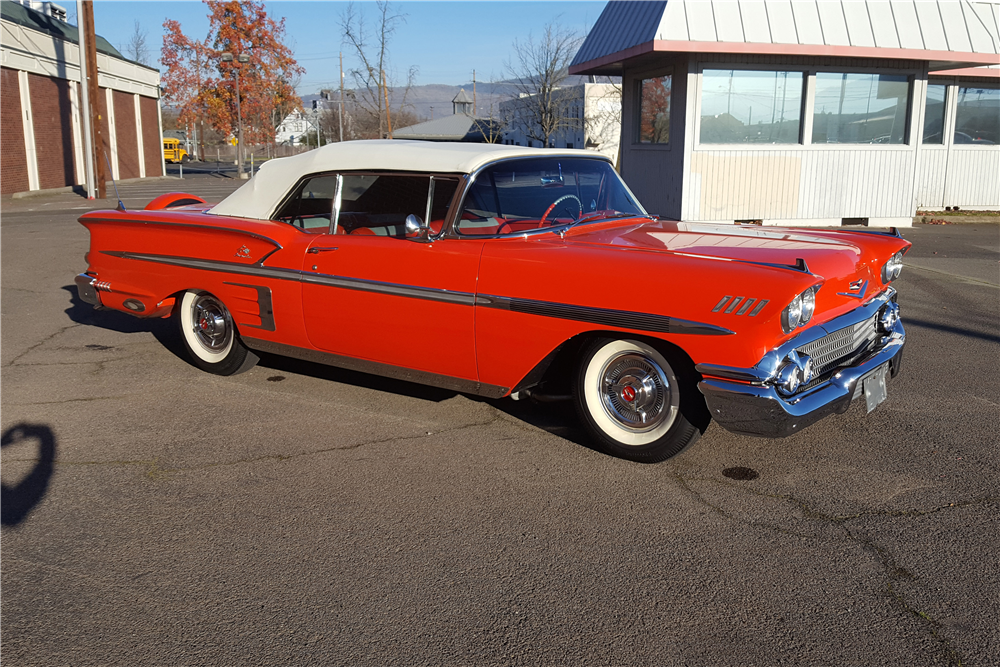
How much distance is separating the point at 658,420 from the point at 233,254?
3104mm

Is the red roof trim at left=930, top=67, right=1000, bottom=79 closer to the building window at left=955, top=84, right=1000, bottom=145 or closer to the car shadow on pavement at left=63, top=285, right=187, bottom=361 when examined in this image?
the building window at left=955, top=84, right=1000, bottom=145

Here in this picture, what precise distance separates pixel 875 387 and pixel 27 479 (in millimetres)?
4368

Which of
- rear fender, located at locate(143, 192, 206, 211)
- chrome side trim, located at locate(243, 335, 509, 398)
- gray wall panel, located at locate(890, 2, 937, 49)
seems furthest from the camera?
gray wall panel, located at locate(890, 2, 937, 49)

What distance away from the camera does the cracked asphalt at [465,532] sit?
282 cm

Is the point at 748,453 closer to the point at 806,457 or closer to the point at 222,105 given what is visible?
the point at 806,457

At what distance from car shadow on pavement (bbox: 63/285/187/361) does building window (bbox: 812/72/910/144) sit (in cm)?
1145

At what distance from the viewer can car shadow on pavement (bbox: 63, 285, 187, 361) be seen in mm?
7191

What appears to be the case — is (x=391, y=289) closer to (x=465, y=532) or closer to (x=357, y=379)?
(x=357, y=379)

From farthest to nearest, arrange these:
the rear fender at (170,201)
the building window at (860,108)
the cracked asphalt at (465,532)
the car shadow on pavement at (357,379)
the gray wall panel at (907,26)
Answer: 1. the building window at (860,108)
2. the gray wall panel at (907,26)
3. the rear fender at (170,201)
4. the car shadow on pavement at (357,379)
5. the cracked asphalt at (465,532)

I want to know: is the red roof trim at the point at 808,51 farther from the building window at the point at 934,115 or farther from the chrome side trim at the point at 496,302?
the chrome side trim at the point at 496,302

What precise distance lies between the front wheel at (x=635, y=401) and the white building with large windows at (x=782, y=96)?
32.4 ft

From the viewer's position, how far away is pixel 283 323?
5.38 metres

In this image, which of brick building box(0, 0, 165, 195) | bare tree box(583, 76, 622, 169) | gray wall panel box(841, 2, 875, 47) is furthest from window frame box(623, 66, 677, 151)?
bare tree box(583, 76, 622, 169)

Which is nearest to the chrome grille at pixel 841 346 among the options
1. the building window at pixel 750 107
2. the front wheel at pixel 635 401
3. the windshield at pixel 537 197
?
the front wheel at pixel 635 401
